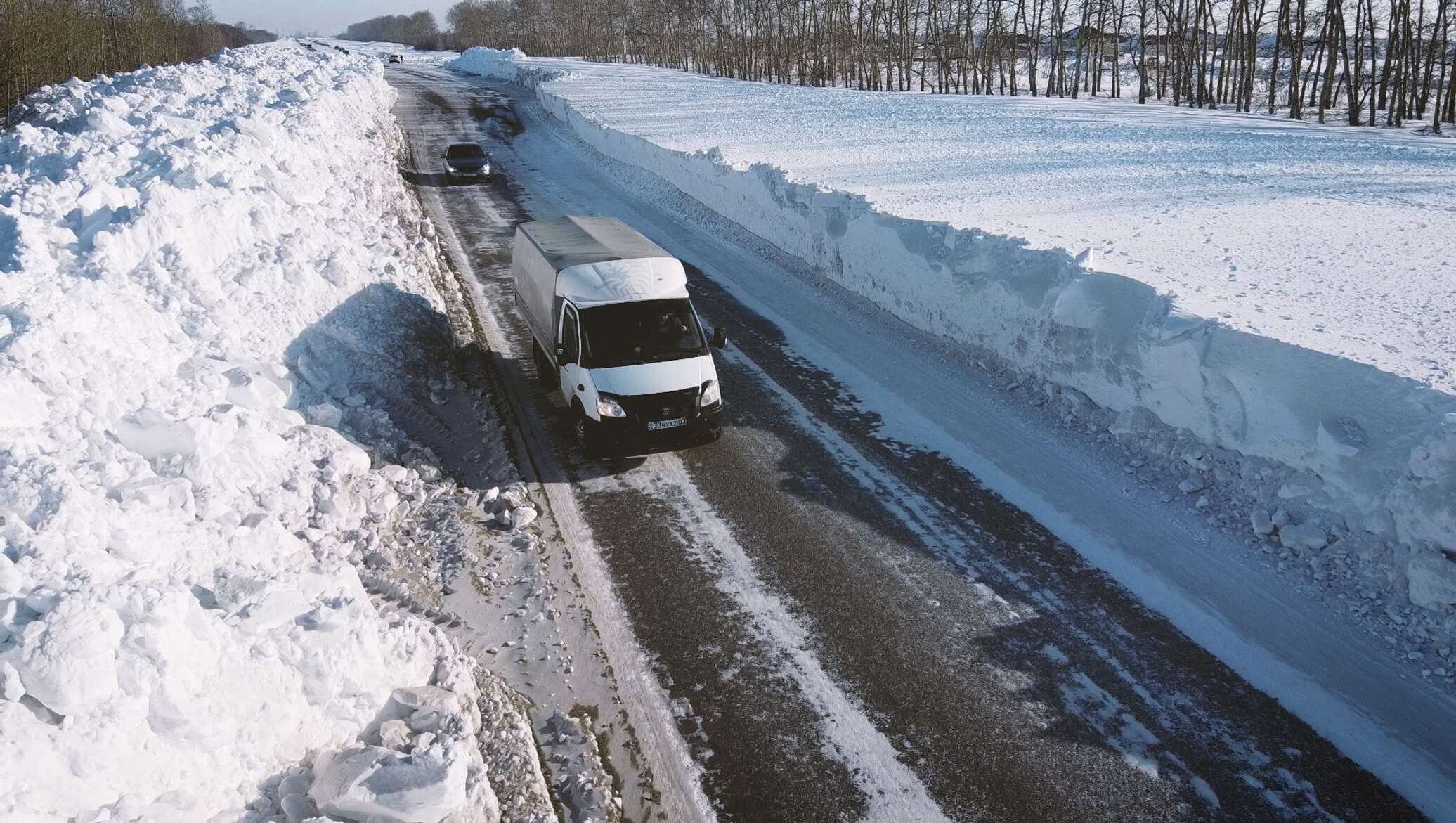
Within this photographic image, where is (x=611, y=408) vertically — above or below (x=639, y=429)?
above

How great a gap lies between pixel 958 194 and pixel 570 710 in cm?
1542

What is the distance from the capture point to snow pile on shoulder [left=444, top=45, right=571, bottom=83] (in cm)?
5872

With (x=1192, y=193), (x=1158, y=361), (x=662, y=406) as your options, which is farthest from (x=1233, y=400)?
(x=1192, y=193)

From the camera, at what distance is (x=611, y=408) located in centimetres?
1064

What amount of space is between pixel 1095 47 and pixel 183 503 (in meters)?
56.5

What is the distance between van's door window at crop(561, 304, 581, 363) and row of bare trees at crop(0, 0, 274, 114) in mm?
22104

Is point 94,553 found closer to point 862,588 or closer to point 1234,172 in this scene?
point 862,588

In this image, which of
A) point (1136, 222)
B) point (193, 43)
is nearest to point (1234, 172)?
point (1136, 222)

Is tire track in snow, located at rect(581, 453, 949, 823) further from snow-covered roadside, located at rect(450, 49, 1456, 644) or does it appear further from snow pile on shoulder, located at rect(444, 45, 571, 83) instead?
snow pile on shoulder, located at rect(444, 45, 571, 83)

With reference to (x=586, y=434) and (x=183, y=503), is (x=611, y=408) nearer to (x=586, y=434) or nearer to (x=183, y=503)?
(x=586, y=434)

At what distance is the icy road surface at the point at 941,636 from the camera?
20.9ft

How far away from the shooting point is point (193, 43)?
72.9 m

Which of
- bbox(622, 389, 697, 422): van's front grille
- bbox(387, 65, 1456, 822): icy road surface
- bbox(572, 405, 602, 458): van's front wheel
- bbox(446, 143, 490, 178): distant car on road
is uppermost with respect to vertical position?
bbox(446, 143, 490, 178): distant car on road

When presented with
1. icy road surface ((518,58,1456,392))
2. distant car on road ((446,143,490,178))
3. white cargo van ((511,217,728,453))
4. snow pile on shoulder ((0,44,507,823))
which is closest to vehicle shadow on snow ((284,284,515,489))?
snow pile on shoulder ((0,44,507,823))
